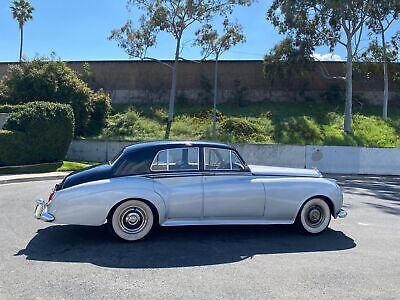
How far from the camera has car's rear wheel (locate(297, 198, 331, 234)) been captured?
23.2 feet

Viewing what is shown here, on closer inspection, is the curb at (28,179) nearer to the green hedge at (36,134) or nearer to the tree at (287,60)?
the green hedge at (36,134)

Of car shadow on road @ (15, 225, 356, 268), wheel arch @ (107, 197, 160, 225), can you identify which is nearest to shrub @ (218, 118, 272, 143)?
car shadow on road @ (15, 225, 356, 268)

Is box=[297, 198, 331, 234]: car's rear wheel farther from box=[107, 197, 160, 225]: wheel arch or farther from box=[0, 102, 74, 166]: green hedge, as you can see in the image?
box=[0, 102, 74, 166]: green hedge

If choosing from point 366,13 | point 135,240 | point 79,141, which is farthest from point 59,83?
point 135,240

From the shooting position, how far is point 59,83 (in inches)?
1145

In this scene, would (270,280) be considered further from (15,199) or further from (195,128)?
(195,128)

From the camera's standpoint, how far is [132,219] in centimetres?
643

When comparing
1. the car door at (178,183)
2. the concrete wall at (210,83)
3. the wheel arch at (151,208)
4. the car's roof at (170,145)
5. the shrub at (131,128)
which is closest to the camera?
the wheel arch at (151,208)

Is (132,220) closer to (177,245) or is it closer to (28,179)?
(177,245)

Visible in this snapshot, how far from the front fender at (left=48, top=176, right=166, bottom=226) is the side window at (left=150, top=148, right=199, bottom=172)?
461 mm

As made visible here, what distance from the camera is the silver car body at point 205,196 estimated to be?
6.25 m

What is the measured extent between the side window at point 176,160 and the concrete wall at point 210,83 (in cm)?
3310

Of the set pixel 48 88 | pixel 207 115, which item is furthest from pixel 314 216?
pixel 207 115

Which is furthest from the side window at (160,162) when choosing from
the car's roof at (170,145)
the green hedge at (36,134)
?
the green hedge at (36,134)
